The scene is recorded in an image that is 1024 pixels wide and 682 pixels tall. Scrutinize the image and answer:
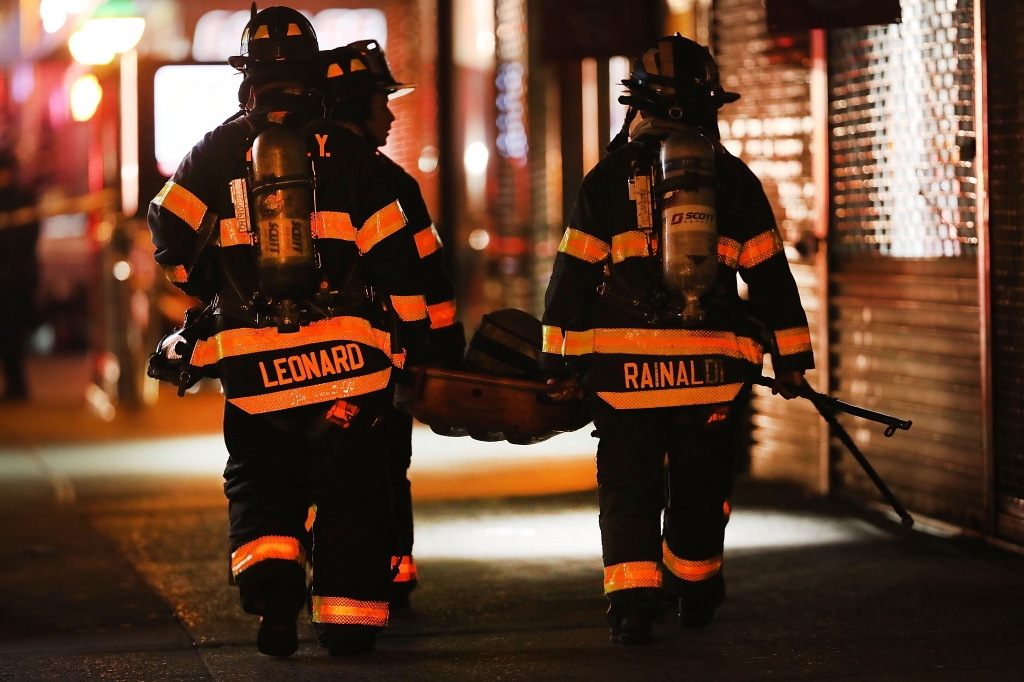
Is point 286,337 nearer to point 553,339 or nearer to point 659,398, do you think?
point 553,339

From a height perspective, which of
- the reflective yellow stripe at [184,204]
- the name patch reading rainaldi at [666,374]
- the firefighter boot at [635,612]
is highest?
the reflective yellow stripe at [184,204]

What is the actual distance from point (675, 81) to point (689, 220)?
1.75 feet

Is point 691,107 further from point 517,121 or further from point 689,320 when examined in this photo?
point 517,121

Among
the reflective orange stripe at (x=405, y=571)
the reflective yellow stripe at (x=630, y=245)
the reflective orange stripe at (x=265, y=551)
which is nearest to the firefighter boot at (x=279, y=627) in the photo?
the reflective orange stripe at (x=265, y=551)

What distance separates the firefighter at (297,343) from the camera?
4.75 m

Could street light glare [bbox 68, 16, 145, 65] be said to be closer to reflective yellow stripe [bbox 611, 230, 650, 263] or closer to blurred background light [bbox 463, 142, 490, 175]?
blurred background light [bbox 463, 142, 490, 175]

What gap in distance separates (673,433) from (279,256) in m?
1.37

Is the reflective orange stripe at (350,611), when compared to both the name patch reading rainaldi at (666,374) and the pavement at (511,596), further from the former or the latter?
the name patch reading rainaldi at (666,374)

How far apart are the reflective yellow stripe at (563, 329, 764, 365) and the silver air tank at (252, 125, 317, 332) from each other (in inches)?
35.1

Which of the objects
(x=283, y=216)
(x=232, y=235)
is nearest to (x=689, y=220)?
(x=283, y=216)

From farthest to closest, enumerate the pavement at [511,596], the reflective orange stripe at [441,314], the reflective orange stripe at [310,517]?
the reflective orange stripe at [441,314]
the reflective orange stripe at [310,517]
the pavement at [511,596]

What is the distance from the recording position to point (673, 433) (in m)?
5.02

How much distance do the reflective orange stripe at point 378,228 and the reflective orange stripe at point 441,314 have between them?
2.42ft

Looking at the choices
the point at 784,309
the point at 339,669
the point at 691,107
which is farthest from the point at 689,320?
the point at 339,669
